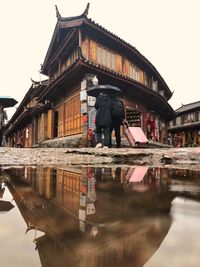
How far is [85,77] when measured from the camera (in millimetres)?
9039

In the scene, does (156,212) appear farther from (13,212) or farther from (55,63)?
(55,63)

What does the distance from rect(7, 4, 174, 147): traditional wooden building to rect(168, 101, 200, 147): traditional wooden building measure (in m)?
10.8

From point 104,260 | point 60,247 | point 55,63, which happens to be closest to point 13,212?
point 60,247

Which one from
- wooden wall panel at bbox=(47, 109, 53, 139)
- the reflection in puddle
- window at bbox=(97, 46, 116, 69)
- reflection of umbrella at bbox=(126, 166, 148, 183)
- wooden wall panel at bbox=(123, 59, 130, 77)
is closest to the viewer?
the reflection in puddle

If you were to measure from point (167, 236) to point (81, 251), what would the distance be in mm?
238

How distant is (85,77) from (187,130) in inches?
790

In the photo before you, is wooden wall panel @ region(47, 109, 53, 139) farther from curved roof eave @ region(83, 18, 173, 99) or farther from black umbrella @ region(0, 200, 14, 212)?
black umbrella @ region(0, 200, 14, 212)

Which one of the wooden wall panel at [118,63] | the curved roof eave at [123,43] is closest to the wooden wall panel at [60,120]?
the wooden wall panel at [118,63]

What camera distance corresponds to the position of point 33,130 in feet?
56.0

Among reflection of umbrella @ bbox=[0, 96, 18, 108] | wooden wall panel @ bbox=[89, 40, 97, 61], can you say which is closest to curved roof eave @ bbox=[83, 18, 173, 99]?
wooden wall panel @ bbox=[89, 40, 97, 61]

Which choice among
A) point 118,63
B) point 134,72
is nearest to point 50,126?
point 118,63

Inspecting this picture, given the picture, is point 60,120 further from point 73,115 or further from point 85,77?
point 85,77

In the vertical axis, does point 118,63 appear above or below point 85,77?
above

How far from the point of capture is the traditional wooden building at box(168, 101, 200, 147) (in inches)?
966
